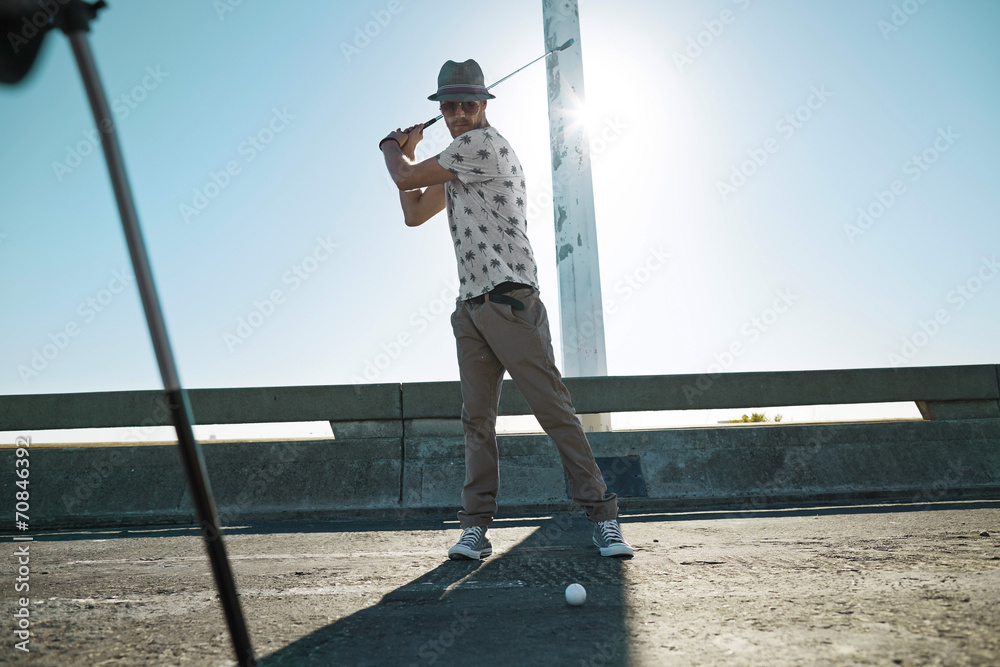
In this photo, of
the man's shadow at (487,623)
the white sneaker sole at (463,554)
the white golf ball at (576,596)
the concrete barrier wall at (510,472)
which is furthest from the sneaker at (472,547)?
the concrete barrier wall at (510,472)

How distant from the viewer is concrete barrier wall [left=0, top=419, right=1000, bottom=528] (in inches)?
205

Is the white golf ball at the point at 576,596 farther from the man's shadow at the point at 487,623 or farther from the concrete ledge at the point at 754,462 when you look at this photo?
the concrete ledge at the point at 754,462

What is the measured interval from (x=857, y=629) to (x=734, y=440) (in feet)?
13.5

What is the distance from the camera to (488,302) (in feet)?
11.0

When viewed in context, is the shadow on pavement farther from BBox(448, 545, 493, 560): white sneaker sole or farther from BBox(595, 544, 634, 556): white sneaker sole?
BBox(595, 544, 634, 556): white sneaker sole

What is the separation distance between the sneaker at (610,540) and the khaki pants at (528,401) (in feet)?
0.21

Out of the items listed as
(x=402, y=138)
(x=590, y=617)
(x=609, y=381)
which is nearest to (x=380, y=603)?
(x=590, y=617)

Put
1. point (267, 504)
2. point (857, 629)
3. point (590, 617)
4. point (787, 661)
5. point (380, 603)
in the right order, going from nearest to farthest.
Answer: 1. point (787, 661)
2. point (857, 629)
3. point (590, 617)
4. point (380, 603)
5. point (267, 504)

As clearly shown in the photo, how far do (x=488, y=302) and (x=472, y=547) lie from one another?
3.72ft

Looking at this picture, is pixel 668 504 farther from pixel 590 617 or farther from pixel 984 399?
pixel 590 617

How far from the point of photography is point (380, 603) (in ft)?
7.45

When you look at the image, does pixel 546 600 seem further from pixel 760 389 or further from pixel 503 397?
pixel 760 389

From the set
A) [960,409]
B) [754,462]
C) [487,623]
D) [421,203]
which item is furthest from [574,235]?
[487,623]

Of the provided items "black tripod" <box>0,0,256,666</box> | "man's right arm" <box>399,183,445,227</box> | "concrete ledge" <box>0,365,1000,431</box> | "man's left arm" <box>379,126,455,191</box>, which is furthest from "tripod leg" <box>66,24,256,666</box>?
"concrete ledge" <box>0,365,1000,431</box>
